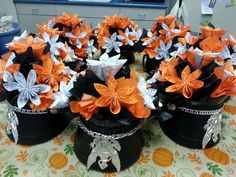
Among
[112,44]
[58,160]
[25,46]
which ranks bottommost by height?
[58,160]

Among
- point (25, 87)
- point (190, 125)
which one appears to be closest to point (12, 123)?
point (25, 87)

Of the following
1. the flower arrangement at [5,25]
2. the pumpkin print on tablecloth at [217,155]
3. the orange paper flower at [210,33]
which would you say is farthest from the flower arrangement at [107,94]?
the flower arrangement at [5,25]

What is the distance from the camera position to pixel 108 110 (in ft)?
1.51

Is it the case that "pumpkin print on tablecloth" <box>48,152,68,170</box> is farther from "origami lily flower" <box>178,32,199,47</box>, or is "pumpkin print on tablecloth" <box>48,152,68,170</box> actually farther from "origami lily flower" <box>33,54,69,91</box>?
"origami lily flower" <box>178,32,199,47</box>

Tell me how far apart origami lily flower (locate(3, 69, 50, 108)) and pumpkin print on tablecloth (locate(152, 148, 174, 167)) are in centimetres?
32

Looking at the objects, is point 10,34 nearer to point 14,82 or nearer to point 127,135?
point 14,82

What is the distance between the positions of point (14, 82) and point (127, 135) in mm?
284

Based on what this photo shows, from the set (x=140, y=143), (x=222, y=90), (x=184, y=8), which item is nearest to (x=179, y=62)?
(x=222, y=90)

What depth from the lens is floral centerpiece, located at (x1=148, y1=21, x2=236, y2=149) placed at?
1.75ft

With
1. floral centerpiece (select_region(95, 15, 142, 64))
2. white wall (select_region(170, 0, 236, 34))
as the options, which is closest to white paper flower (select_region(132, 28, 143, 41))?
floral centerpiece (select_region(95, 15, 142, 64))

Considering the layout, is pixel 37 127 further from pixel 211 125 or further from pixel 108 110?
pixel 211 125

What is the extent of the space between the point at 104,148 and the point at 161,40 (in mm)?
505

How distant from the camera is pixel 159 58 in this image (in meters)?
0.85

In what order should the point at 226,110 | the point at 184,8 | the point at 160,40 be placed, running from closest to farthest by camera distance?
the point at 226,110
the point at 160,40
the point at 184,8
